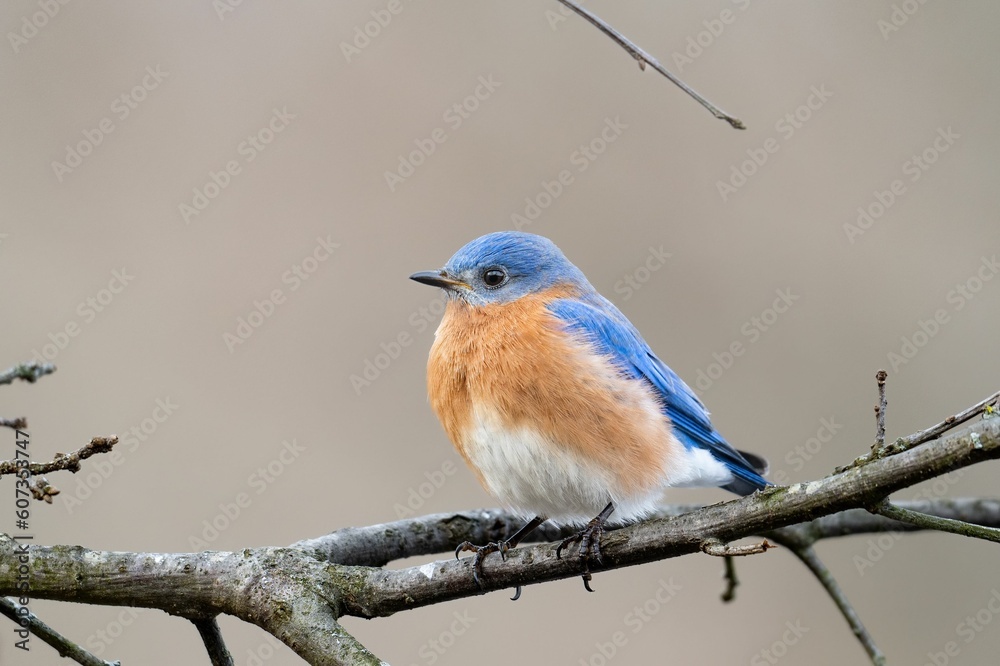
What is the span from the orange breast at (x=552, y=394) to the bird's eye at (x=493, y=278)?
0.19 meters

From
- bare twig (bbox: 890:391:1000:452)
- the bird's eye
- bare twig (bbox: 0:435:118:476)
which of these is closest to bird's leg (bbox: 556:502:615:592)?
bare twig (bbox: 890:391:1000:452)

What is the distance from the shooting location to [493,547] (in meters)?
2.59

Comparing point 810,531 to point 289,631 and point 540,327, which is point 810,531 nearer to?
point 540,327

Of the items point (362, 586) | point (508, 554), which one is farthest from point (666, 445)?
point (362, 586)

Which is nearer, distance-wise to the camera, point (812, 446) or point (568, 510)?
point (568, 510)

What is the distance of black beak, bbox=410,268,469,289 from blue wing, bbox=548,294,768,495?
16.3 inches

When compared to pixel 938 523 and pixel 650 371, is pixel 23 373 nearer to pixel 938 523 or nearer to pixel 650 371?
pixel 938 523

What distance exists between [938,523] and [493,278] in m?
2.03

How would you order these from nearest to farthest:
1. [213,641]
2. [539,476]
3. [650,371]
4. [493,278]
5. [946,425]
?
[946,425] → [213,641] → [539,476] → [650,371] → [493,278]

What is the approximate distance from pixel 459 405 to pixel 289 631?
1.21 m

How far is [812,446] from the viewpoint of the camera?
4512 millimetres

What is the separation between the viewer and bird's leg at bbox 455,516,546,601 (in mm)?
2318

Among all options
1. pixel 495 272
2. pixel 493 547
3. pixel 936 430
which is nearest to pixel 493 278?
pixel 495 272

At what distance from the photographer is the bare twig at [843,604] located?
2750 mm
